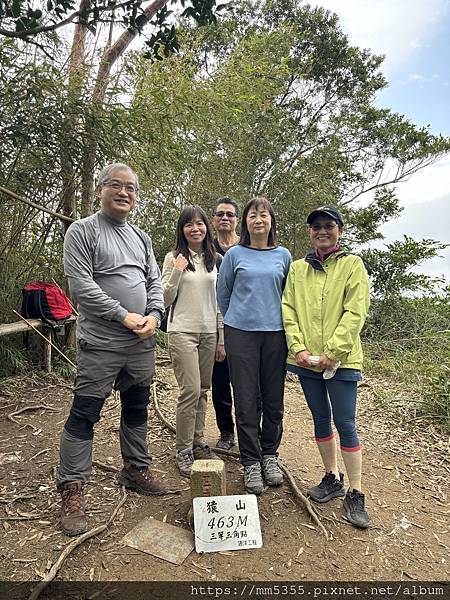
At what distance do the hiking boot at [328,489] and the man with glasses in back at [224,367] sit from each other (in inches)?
27.9

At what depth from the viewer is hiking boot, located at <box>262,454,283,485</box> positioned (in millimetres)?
2588

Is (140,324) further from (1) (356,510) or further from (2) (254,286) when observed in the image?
(1) (356,510)

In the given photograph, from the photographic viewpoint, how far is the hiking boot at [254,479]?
2.50 meters

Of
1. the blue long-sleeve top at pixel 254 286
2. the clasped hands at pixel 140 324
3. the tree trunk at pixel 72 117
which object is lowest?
the clasped hands at pixel 140 324

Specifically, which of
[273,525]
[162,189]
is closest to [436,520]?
[273,525]

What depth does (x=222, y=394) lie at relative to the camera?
3.05 meters

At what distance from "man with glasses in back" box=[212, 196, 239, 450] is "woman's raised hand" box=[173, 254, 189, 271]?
36cm

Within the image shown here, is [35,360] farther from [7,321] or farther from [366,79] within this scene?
[366,79]

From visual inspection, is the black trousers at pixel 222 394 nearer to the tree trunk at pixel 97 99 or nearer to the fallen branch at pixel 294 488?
the fallen branch at pixel 294 488

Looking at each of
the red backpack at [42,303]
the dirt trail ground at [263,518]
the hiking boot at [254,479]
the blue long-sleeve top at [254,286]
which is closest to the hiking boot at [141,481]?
the dirt trail ground at [263,518]

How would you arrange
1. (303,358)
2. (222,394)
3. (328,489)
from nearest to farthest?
(303,358), (328,489), (222,394)

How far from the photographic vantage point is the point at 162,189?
614 cm

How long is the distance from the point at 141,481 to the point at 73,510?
43cm

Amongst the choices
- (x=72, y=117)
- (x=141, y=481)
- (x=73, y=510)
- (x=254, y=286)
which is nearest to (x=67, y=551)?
(x=73, y=510)
